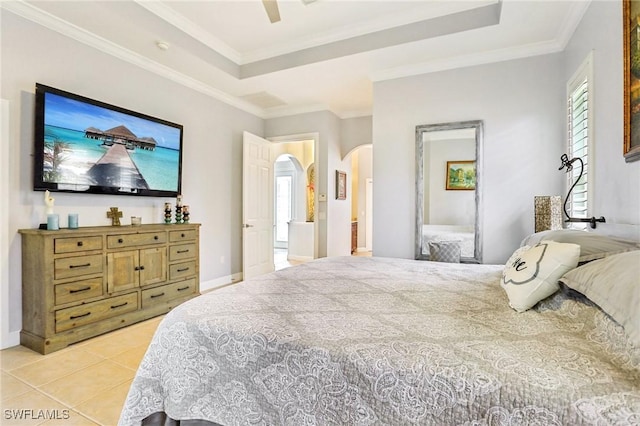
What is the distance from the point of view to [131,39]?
10.1 ft

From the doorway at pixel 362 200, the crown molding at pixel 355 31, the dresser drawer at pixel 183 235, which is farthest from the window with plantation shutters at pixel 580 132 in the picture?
the doorway at pixel 362 200

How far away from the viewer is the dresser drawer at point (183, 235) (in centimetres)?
351

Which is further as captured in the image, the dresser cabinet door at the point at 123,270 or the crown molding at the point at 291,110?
the crown molding at the point at 291,110

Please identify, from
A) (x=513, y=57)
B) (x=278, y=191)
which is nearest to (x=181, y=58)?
(x=513, y=57)

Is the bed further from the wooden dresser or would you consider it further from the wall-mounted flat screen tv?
the wall-mounted flat screen tv

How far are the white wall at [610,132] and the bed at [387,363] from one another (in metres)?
1.03

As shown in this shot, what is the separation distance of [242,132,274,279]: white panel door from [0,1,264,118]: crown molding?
818 mm

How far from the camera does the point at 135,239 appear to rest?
311cm

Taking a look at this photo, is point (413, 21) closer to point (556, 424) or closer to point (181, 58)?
point (181, 58)

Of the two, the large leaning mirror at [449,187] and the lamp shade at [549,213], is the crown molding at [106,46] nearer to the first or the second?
the large leaning mirror at [449,187]

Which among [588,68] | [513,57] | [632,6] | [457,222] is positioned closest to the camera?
[632,6]

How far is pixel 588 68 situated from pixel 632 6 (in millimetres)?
801

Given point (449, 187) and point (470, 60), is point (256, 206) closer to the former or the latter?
point (449, 187)

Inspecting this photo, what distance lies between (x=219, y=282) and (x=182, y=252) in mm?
1179
